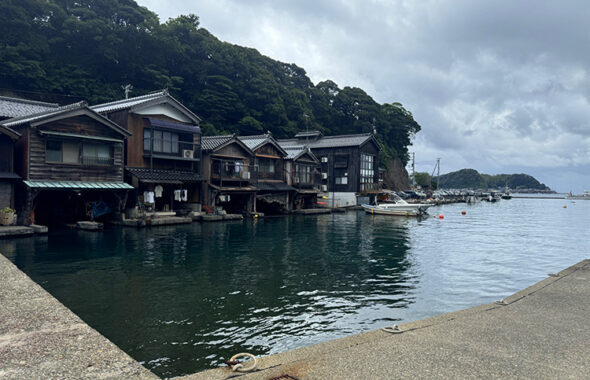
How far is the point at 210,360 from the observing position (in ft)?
25.0

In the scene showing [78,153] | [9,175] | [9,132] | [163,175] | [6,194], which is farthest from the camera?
[163,175]

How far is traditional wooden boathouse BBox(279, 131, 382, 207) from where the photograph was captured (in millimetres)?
58875

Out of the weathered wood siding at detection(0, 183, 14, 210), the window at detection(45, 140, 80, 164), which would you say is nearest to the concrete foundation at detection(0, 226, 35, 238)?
the weathered wood siding at detection(0, 183, 14, 210)

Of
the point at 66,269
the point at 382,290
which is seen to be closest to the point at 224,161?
the point at 66,269

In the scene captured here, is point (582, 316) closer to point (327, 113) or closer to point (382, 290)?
point (382, 290)

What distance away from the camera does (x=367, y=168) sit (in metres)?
61.5

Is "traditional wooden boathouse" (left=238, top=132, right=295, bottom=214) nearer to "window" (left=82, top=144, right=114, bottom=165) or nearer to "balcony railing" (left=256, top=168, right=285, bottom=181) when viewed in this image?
"balcony railing" (left=256, top=168, right=285, bottom=181)

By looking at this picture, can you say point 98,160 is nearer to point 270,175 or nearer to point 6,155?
point 6,155

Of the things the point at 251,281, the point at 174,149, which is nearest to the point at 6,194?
the point at 174,149

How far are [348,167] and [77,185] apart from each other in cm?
4168

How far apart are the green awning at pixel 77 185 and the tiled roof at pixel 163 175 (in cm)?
161

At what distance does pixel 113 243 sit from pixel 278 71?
72849 millimetres

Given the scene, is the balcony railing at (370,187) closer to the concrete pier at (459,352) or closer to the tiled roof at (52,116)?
the tiled roof at (52,116)

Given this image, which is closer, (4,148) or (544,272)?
(544,272)
